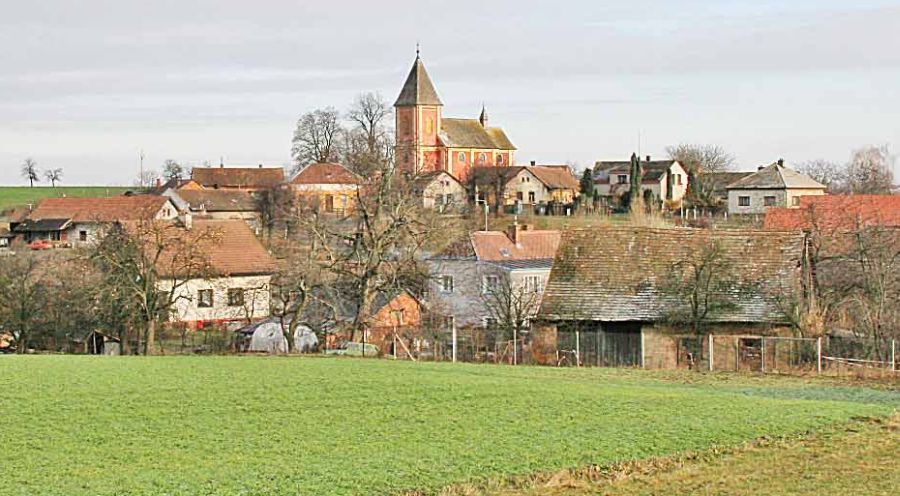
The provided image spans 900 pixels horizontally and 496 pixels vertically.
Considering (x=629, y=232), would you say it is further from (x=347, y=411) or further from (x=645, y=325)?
(x=347, y=411)

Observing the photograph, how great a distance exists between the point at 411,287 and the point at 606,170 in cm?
8243

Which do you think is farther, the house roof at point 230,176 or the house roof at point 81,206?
the house roof at point 230,176

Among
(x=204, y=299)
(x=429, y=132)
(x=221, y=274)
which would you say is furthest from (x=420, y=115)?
(x=221, y=274)

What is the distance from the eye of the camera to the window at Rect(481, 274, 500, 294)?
56184 millimetres

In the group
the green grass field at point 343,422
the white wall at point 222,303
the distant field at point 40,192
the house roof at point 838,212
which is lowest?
the green grass field at point 343,422

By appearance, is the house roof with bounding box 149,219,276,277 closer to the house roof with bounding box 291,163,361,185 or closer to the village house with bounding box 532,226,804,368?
the village house with bounding box 532,226,804,368

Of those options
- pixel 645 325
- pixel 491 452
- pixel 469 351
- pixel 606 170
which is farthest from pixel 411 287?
pixel 606 170

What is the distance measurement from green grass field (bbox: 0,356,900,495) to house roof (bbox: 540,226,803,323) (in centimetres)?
750

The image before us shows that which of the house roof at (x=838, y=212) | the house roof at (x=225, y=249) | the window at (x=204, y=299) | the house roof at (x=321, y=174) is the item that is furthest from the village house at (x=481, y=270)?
the house roof at (x=321, y=174)

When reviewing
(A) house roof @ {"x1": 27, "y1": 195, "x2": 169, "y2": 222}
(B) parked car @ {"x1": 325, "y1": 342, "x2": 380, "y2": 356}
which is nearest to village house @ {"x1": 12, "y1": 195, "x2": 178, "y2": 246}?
(A) house roof @ {"x1": 27, "y1": 195, "x2": 169, "y2": 222}

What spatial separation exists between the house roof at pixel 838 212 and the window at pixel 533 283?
482 inches

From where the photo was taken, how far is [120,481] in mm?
18438

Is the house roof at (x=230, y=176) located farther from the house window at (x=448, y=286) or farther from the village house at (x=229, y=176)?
the house window at (x=448, y=286)

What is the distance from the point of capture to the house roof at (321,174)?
10694 centimetres
